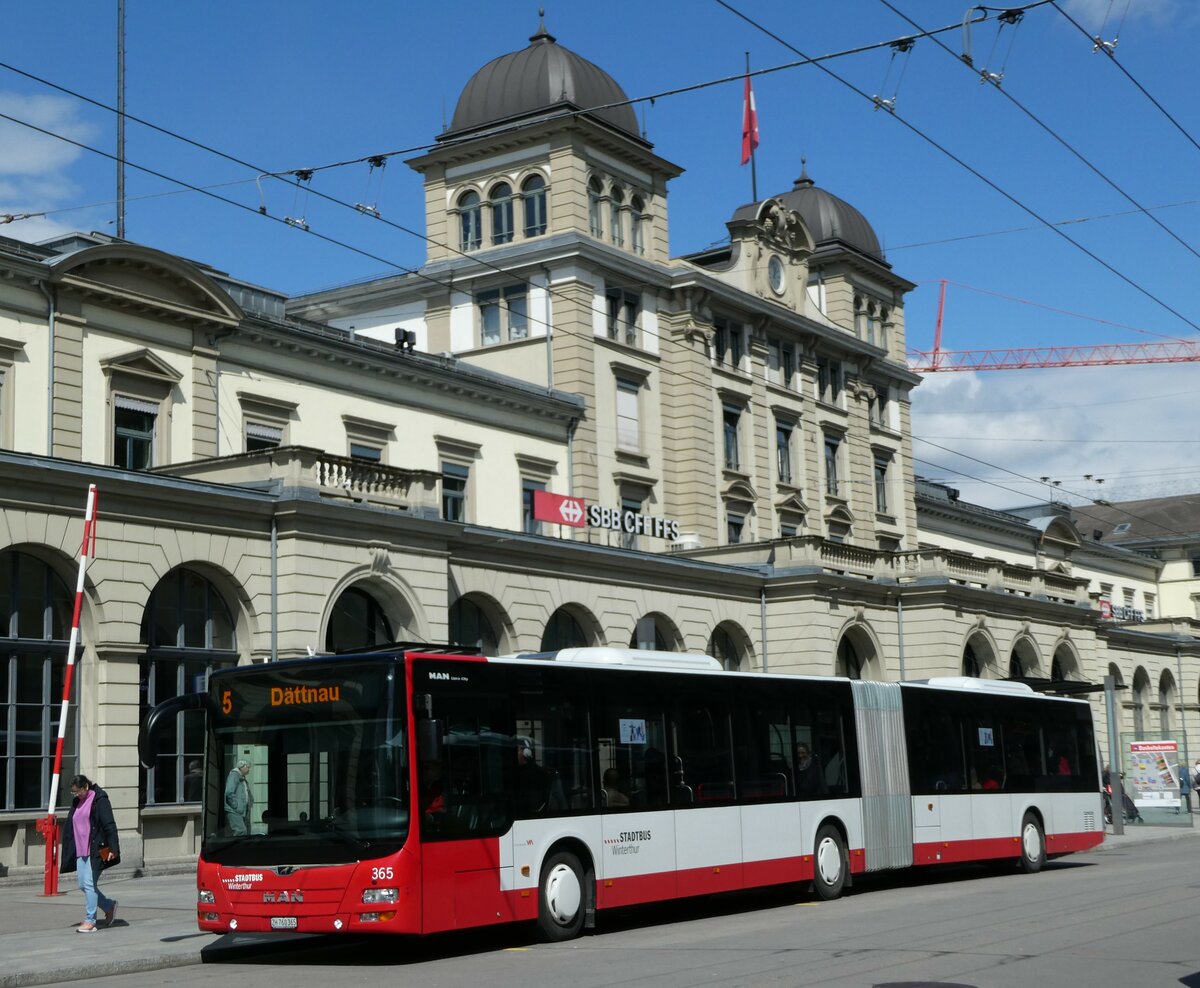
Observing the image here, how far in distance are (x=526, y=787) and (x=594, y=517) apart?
85.2 ft

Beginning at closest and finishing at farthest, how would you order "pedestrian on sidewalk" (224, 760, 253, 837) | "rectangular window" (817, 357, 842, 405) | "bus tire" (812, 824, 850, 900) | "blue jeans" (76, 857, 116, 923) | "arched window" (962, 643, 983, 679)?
1. "pedestrian on sidewalk" (224, 760, 253, 837)
2. "blue jeans" (76, 857, 116, 923)
3. "bus tire" (812, 824, 850, 900)
4. "arched window" (962, 643, 983, 679)
5. "rectangular window" (817, 357, 842, 405)

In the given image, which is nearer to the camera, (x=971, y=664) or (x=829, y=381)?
(x=971, y=664)

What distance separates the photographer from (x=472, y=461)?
43.9m

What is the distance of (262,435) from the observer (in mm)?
37312

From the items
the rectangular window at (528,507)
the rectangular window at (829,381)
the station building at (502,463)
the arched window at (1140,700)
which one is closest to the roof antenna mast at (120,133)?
the station building at (502,463)

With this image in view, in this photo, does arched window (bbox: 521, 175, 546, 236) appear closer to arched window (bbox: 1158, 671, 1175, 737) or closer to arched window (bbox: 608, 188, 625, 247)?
arched window (bbox: 608, 188, 625, 247)

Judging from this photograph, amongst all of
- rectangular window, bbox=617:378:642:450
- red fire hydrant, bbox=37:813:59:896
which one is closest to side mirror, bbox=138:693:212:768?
red fire hydrant, bbox=37:813:59:896

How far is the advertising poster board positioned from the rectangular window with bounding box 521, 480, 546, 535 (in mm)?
18055

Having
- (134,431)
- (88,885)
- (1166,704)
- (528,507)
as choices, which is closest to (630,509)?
(528,507)

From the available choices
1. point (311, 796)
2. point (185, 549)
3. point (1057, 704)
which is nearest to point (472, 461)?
point (185, 549)

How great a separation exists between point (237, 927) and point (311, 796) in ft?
5.02

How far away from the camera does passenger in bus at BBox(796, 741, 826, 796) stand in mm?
23344

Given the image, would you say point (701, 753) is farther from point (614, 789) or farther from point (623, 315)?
point (623, 315)

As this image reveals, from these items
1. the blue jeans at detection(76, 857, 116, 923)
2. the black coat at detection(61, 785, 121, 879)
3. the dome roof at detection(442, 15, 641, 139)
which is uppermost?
the dome roof at detection(442, 15, 641, 139)
